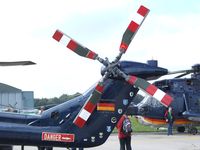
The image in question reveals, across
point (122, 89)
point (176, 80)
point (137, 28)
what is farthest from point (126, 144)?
point (176, 80)

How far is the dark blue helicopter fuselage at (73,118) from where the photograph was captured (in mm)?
9164

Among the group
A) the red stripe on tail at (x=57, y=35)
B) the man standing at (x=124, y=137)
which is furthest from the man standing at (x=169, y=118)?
the red stripe on tail at (x=57, y=35)

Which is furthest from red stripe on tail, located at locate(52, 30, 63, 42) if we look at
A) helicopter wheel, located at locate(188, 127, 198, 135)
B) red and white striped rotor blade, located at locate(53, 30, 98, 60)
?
helicopter wheel, located at locate(188, 127, 198, 135)

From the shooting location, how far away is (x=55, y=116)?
31.1 feet

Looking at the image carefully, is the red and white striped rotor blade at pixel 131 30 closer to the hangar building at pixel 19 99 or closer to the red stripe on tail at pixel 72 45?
the red stripe on tail at pixel 72 45

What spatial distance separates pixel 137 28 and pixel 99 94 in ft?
4.91

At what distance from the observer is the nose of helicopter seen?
917 centimetres

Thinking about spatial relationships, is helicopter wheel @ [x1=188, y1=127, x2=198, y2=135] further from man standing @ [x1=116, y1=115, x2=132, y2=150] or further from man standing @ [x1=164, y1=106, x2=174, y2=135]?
man standing @ [x1=116, y1=115, x2=132, y2=150]

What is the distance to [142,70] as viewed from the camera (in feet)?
30.1

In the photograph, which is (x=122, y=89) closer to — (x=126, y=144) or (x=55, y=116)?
(x=55, y=116)

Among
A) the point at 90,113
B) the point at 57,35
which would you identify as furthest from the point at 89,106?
the point at 57,35

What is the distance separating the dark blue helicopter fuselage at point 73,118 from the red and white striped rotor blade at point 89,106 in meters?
0.13

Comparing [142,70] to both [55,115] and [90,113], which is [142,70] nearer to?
[90,113]

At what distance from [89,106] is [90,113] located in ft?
0.53
